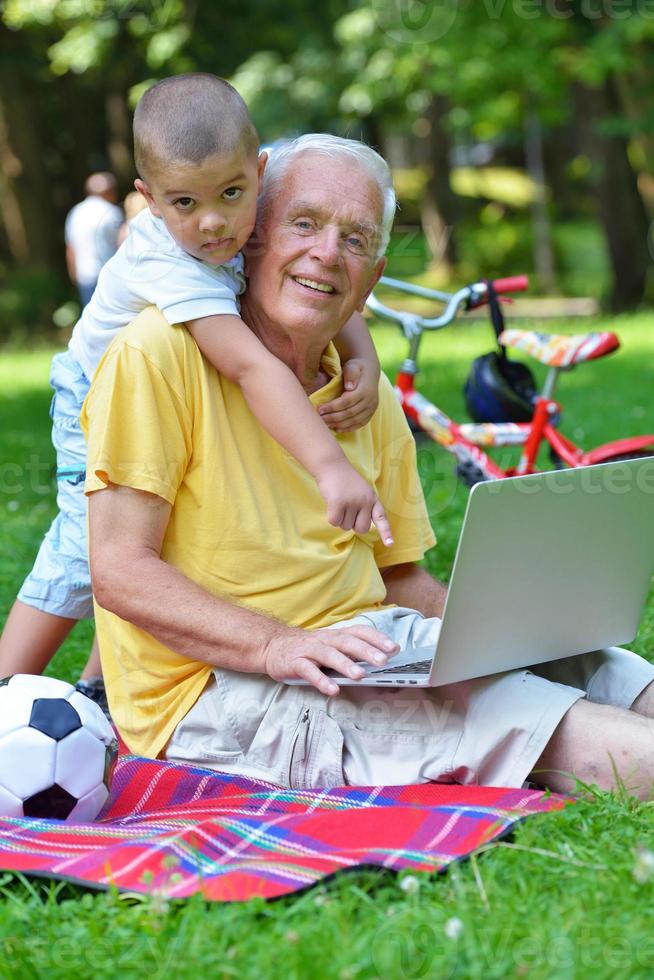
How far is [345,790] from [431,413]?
3.81m

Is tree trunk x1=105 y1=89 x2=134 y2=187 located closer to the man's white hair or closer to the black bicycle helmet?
the black bicycle helmet

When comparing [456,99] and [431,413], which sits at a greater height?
[431,413]

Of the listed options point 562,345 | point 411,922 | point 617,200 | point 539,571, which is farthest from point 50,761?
point 617,200

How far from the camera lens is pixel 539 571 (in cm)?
254

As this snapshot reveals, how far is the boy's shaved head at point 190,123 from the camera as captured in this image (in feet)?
8.84

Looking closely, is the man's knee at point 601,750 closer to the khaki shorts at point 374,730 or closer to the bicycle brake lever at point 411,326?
the khaki shorts at point 374,730

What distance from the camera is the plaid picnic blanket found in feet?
7.18

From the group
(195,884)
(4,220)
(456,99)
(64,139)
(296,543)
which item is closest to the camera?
(195,884)

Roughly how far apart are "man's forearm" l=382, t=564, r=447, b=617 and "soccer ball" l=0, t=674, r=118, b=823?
0.84 metres

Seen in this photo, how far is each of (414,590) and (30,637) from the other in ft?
3.57

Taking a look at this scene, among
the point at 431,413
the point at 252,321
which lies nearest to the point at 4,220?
the point at 431,413

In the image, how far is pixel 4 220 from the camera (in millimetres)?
21125

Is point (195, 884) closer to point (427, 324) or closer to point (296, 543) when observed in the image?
point (296, 543)

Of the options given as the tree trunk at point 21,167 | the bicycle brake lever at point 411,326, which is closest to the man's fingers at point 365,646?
the bicycle brake lever at point 411,326
